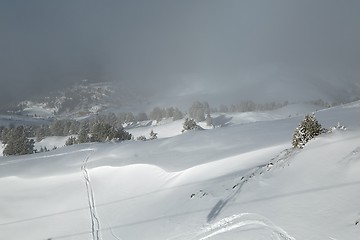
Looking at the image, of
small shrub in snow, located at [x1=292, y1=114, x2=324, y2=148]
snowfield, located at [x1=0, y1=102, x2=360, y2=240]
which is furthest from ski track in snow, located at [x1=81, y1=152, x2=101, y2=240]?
small shrub in snow, located at [x1=292, y1=114, x2=324, y2=148]

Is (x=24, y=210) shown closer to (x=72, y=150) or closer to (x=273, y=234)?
(x=72, y=150)

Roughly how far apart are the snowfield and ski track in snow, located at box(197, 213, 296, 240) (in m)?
0.05

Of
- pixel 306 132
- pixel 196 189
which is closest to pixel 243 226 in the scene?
pixel 196 189

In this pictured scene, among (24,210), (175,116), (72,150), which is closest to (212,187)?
(24,210)

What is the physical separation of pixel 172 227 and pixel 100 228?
6.40 metres

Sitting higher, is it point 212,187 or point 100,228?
point 212,187

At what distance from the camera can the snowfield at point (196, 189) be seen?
1441 cm

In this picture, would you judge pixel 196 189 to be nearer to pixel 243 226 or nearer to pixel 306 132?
pixel 306 132

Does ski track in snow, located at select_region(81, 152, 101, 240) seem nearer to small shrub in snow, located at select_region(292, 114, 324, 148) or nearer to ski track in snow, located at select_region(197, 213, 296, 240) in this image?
ski track in snow, located at select_region(197, 213, 296, 240)

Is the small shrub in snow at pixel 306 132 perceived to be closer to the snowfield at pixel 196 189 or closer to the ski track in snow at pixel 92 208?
the snowfield at pixel 196 189

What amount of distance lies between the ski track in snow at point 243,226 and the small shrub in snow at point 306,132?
6.48 meters

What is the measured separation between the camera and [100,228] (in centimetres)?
2269

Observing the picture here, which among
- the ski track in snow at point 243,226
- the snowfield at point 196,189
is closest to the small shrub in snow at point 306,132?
the snowfield at point 196,189

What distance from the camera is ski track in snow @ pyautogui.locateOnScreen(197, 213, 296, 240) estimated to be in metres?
13.5
